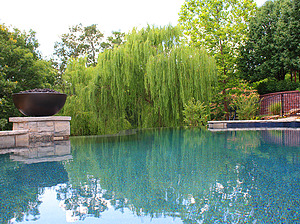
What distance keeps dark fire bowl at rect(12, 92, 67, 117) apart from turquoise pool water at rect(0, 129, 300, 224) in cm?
253

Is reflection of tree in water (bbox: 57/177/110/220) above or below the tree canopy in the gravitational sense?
below

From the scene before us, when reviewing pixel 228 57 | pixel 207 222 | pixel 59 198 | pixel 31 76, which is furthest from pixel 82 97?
pixel 228 57

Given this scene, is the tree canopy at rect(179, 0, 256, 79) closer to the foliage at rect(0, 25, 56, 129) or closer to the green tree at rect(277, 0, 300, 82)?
the green tree at rect(277, 0, 300, 82)

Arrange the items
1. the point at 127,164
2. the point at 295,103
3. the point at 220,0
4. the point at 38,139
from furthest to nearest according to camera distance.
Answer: the point at 220,0
the point at 295,103
the point at 38,139
the point at 127,164

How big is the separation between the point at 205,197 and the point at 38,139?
189 inches

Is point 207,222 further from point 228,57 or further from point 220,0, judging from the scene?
point 220,0

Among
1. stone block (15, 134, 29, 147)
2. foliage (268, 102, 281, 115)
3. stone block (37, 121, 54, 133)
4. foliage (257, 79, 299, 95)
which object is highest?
foliage (257, 79, 299, 95)

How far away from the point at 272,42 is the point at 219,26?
4338mm

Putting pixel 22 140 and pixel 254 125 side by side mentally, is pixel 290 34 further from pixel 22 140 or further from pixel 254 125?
pixel 22 140

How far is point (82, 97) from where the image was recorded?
9.59 meters

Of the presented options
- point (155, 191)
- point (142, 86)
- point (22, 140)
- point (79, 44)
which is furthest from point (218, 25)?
point (155, 191)

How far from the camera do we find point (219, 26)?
15.6m

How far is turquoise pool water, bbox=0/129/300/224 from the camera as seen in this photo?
5.22 feet

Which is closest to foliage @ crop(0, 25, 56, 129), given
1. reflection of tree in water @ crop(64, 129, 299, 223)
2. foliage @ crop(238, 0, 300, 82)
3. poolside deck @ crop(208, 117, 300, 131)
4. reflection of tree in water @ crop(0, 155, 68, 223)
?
poolside deck @ crop(208, 117, 300, 131)
